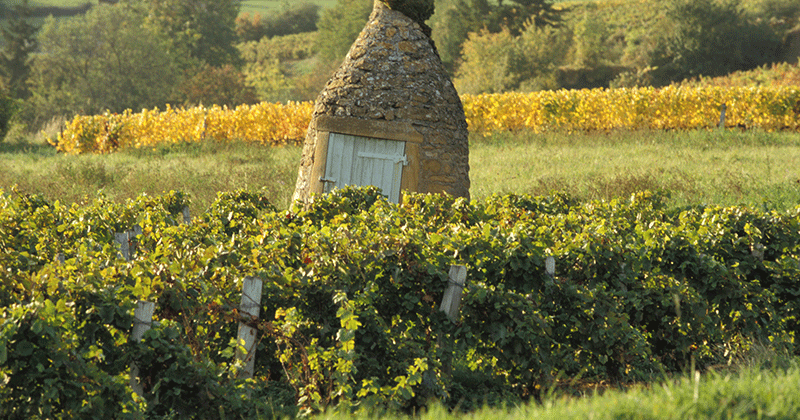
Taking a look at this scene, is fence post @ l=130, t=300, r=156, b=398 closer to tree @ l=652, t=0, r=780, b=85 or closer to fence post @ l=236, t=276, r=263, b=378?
fence post @ l=236, t=276, r=263, b=378

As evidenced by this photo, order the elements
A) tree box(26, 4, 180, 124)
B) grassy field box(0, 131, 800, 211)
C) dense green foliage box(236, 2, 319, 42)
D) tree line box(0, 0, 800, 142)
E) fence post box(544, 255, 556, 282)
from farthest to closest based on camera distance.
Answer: dense green foliage box(236, 2, 319, 42) < tree box(26, 4, 180, 124) < tree line box(0, 0, 800, 142) < grassy field box(0, 131, 800, 211) < fence post box(544, 255, 556, 282)

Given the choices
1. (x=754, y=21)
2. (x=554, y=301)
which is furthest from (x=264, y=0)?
(x=554, y=301)

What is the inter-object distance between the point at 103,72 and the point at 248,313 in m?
43.4

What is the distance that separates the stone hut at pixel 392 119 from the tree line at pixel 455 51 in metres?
27.4

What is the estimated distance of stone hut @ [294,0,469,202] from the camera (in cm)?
825

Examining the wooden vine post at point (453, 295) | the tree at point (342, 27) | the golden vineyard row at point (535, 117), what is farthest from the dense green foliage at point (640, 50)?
the wooden vine post at point (453, 295)

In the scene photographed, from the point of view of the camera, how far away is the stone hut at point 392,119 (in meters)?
8.25

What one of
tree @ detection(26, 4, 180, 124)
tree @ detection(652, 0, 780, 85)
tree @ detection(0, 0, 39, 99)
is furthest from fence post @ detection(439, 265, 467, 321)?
tree @ detection(0, 0, 39, 99)

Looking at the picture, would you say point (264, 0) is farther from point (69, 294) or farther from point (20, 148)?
point (69, 294)

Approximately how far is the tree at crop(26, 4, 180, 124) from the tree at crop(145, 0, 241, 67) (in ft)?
9.31

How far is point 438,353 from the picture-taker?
4.66 meters

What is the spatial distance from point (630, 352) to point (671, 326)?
610 mm

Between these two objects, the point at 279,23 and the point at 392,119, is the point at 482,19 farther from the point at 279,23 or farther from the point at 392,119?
the point at 279,23

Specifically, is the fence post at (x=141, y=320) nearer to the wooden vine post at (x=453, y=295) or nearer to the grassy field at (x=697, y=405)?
the grassy field at (x=697, y=405)
